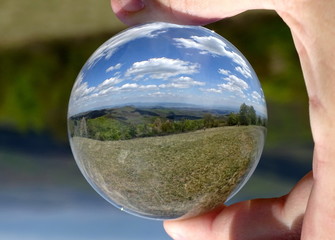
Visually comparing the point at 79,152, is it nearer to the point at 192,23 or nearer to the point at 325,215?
the point at 192,23

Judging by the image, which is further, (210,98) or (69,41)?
(69,41)

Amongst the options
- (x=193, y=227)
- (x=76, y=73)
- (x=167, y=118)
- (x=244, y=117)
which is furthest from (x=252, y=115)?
(x=76, y=73)

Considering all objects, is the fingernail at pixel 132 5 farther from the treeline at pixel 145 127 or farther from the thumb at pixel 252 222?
the thumb at pixel 252 222

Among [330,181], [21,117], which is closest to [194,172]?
[330,181]

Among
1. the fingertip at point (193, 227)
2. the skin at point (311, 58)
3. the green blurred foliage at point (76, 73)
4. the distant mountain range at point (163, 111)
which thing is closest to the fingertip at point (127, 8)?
the skin at point (311, 58)

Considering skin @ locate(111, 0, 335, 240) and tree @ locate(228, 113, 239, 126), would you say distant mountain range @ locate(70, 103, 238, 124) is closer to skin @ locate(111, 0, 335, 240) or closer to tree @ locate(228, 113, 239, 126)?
tree @ locate(228, 113, 239, 126)

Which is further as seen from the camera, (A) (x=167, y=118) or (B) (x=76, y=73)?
(B) (x=76, y=73)

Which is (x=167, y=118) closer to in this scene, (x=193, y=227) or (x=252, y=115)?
(x=252, y=115)
